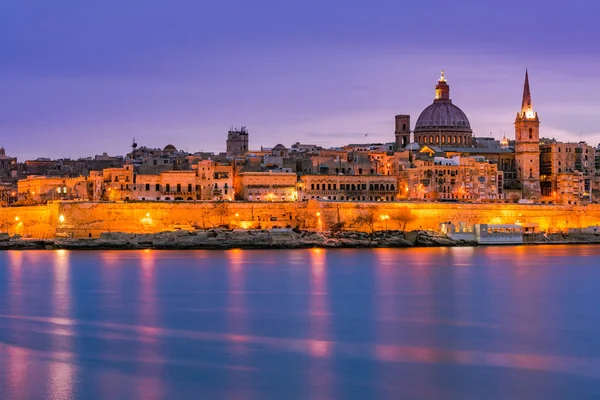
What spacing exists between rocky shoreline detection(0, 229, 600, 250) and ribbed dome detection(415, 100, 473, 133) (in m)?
18.0

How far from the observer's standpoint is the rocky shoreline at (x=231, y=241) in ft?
114

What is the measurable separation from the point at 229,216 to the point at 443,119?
65.2ft

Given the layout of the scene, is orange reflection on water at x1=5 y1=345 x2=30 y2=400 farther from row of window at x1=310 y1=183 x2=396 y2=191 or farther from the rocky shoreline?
row of window at x1=310 y1=183 x2=396 y2=191

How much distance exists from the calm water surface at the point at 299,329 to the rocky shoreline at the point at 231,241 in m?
5.76

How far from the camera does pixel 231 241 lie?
115 feet

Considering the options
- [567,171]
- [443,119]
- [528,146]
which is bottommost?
[567,171]

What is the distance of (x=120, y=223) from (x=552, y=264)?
52.2ft

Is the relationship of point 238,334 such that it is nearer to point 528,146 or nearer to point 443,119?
point 528,146

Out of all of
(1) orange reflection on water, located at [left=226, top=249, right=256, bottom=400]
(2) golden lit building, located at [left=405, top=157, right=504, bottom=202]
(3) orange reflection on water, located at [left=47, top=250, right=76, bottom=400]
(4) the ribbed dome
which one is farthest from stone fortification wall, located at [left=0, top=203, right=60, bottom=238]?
(4) the ribbed dome

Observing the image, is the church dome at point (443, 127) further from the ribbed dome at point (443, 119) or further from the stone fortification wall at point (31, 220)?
the stone fortification wall at point (31, 220)

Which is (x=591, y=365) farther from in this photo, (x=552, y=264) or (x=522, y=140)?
(x=522, y=140)

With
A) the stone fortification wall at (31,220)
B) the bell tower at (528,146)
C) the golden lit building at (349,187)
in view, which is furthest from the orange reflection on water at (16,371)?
the bell tower at (528,146)

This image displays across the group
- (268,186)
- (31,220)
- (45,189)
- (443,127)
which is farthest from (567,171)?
(31,220)

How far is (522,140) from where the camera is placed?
1955 inches
